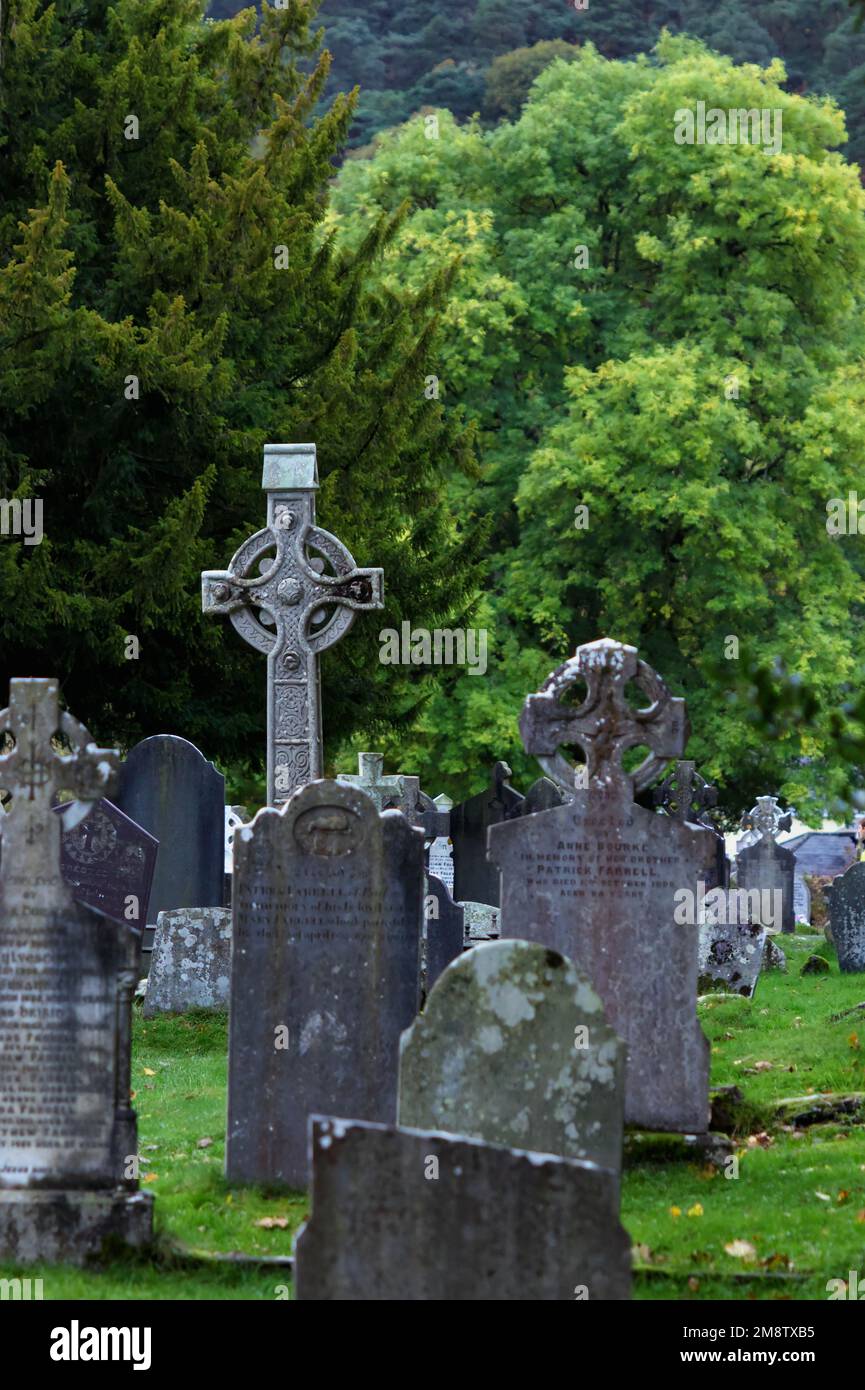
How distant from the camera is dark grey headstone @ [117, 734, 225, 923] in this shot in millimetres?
17125

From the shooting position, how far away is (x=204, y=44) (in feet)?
79.2

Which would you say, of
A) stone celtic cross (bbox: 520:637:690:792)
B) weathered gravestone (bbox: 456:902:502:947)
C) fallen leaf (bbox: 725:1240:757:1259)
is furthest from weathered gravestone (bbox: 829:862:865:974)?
fallen leaf (bbox: 725:1240:757:1259)

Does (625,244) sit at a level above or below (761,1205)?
above

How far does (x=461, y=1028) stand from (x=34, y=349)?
42.0 feet

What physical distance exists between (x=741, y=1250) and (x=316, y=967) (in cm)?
254

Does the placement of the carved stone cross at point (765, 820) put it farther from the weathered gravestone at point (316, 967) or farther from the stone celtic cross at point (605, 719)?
the weathered gravestone at point (316, 967)

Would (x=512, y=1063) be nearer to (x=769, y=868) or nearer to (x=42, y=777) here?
(x=42, y=777)

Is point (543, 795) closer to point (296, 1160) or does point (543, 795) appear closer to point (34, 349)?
point (34, 349)

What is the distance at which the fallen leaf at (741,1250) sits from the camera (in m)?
8.19

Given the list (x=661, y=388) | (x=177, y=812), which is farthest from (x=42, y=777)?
(x=661, y=388)

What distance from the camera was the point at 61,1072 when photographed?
27.1ft

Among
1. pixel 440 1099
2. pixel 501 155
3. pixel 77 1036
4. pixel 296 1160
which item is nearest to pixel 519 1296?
pixel 440 1099

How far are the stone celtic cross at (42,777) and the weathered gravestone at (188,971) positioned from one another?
624 cm

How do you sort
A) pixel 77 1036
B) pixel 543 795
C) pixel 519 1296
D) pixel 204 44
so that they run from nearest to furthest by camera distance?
1. pixel 519 1296
2. pixel 77 1036
3. pixel 543 795
4. pixel 204 44
